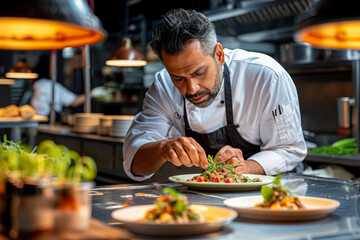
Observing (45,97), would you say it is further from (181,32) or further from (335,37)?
→ (335,37)

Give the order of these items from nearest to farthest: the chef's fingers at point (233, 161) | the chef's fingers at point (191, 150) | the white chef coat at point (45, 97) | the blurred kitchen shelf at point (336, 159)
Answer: the chef's fingers at point (191, 150), the chef's fingers at point (233, 161), the blurred kitchen shelf at point (336, 159), the white chef coat at point (45, 97)

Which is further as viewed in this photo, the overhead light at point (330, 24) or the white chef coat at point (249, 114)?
the white chef coat at point (249, 114)

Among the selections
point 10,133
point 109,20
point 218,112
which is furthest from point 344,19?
point 109,20

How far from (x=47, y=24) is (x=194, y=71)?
39.9 inches

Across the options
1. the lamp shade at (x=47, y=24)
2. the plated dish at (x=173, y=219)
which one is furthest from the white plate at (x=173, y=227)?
the lamp shade at (x=47, y=24)

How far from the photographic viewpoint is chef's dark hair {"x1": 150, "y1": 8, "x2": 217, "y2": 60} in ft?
8.04

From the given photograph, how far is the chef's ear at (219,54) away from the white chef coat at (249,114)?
186 mm

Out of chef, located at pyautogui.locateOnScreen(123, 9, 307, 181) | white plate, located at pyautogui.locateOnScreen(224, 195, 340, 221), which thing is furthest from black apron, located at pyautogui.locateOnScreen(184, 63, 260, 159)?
white plate, located at pyautogui.locateOnScreen(224, 195, 340, 221)

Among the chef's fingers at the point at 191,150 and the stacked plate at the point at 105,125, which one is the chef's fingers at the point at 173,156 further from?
the stacked plate at the point at 105,125

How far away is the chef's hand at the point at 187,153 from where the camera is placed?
2104 millimetres

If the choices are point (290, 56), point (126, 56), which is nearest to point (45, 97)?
point (126, 56)

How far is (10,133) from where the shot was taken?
22.0 feet

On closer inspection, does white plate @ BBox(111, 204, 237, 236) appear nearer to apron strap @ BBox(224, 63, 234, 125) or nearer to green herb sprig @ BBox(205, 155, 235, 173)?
green herb sprig @ BBox(205, 155, 235, 173)

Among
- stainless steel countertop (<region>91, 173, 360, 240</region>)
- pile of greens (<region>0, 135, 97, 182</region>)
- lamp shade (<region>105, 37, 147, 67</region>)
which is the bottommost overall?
stainless steel countertop (<region>91, 173, 360, 240</region>)
